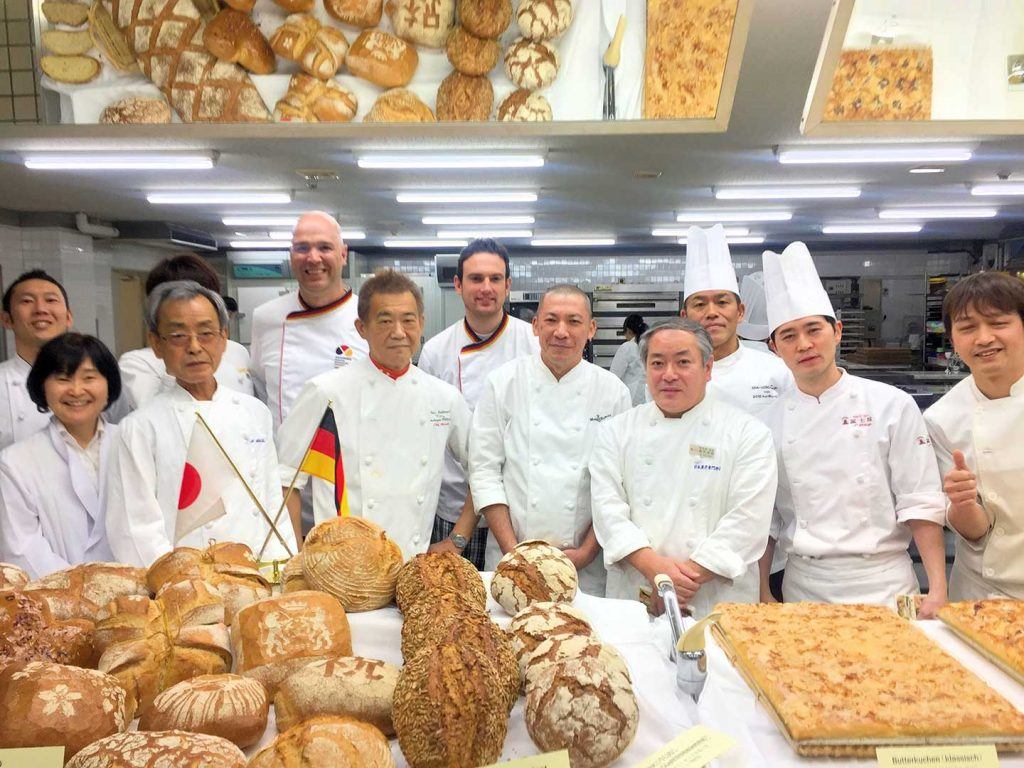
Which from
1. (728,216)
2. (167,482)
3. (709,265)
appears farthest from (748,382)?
(728,216)

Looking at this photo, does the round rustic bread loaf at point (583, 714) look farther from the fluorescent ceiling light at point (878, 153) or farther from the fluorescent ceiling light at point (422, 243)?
the fluorescent ceiling light at point (422, 243)

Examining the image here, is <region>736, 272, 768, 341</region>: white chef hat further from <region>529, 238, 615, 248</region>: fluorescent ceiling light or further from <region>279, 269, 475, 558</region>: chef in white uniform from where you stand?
<region>529, 238, 615, 248</region>: fluorescent ceiling light

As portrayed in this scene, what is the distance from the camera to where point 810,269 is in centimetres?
197

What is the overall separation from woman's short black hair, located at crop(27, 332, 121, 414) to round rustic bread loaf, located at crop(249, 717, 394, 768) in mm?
1639

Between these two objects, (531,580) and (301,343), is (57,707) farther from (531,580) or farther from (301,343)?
(301,343)

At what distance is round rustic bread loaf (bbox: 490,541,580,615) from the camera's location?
1156mm

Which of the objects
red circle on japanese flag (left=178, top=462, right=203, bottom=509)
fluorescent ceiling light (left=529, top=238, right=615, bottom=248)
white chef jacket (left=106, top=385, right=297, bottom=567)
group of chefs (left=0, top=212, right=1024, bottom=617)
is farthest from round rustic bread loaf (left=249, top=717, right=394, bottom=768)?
fluorescent ceiling light (left=529, top=238, right=615, bottom=248)

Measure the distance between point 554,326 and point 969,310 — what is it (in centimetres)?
114

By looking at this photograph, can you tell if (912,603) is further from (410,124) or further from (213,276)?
(213,276)

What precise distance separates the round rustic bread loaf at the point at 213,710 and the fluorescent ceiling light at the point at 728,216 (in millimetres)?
6873

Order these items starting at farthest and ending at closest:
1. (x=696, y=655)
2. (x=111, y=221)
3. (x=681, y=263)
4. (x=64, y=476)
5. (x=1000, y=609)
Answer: (x=681, y=263) < (x=111, y=221) < (x=64, y=476) < (x=1000, y=609) < (x=696, y=655)

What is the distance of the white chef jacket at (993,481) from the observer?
65.4 inches

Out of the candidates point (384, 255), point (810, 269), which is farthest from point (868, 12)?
point (384, 255)

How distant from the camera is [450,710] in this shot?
748 millimetres
